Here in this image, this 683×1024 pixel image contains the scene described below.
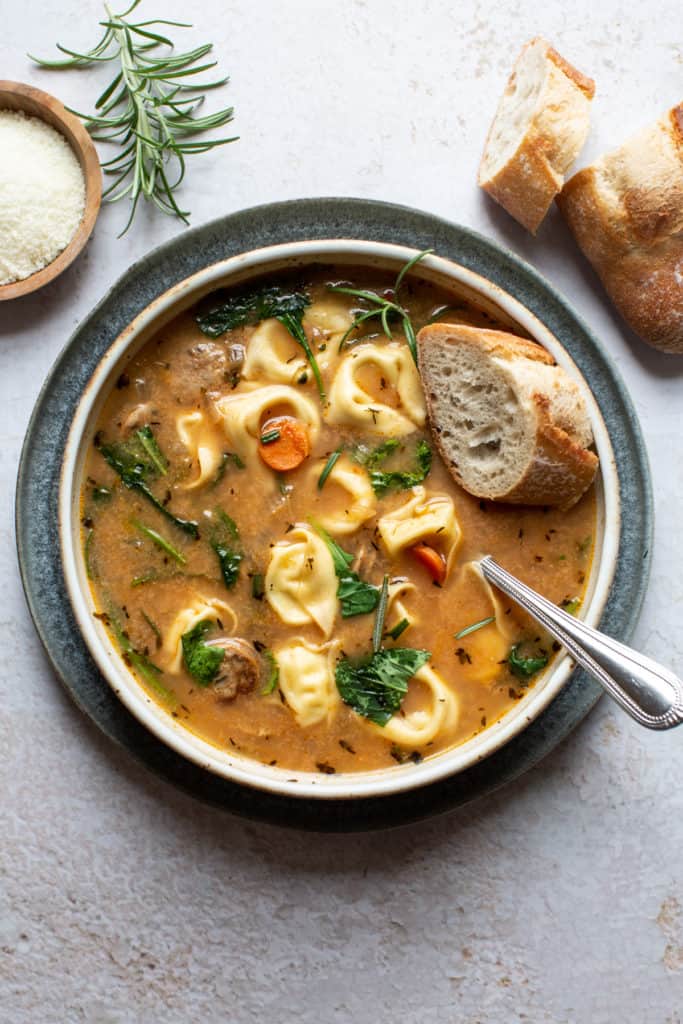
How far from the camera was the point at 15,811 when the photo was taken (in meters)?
3.78

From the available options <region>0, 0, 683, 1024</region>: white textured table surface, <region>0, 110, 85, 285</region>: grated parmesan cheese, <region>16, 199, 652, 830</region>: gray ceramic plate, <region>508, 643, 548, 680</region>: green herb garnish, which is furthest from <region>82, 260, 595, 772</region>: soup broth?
<region>0, 110, 85, 285</region>: grated parmesan cheese

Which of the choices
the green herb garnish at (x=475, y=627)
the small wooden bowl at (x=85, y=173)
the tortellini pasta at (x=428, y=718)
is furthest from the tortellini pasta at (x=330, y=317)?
the tortellini pasta at (x=428, y=718)

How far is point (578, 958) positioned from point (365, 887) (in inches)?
36.2

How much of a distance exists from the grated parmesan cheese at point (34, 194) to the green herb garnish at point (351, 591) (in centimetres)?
161

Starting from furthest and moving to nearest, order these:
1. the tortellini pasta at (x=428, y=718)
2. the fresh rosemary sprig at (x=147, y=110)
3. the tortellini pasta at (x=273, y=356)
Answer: the fresh rosemary sprig at (x=147, y=110) < the tortellini pasta at (x=273, y=356) < the tortellini pasta at (x=428, y=718)

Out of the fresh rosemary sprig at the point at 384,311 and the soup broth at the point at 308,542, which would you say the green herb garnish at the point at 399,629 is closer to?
the soup broth at the point at 308,542

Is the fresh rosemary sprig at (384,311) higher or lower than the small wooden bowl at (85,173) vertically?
lower

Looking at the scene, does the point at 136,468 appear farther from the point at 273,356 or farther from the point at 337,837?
the point at 337,837

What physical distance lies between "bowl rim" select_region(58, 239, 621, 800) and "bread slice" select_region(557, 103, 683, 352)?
1.60ft

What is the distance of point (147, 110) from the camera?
3.76m

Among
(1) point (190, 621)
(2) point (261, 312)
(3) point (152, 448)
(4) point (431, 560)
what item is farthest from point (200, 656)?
(2) point (261, 312)

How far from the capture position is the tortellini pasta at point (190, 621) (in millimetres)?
3482

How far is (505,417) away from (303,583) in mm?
948

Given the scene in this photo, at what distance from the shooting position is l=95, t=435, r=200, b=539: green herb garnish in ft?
11.5
